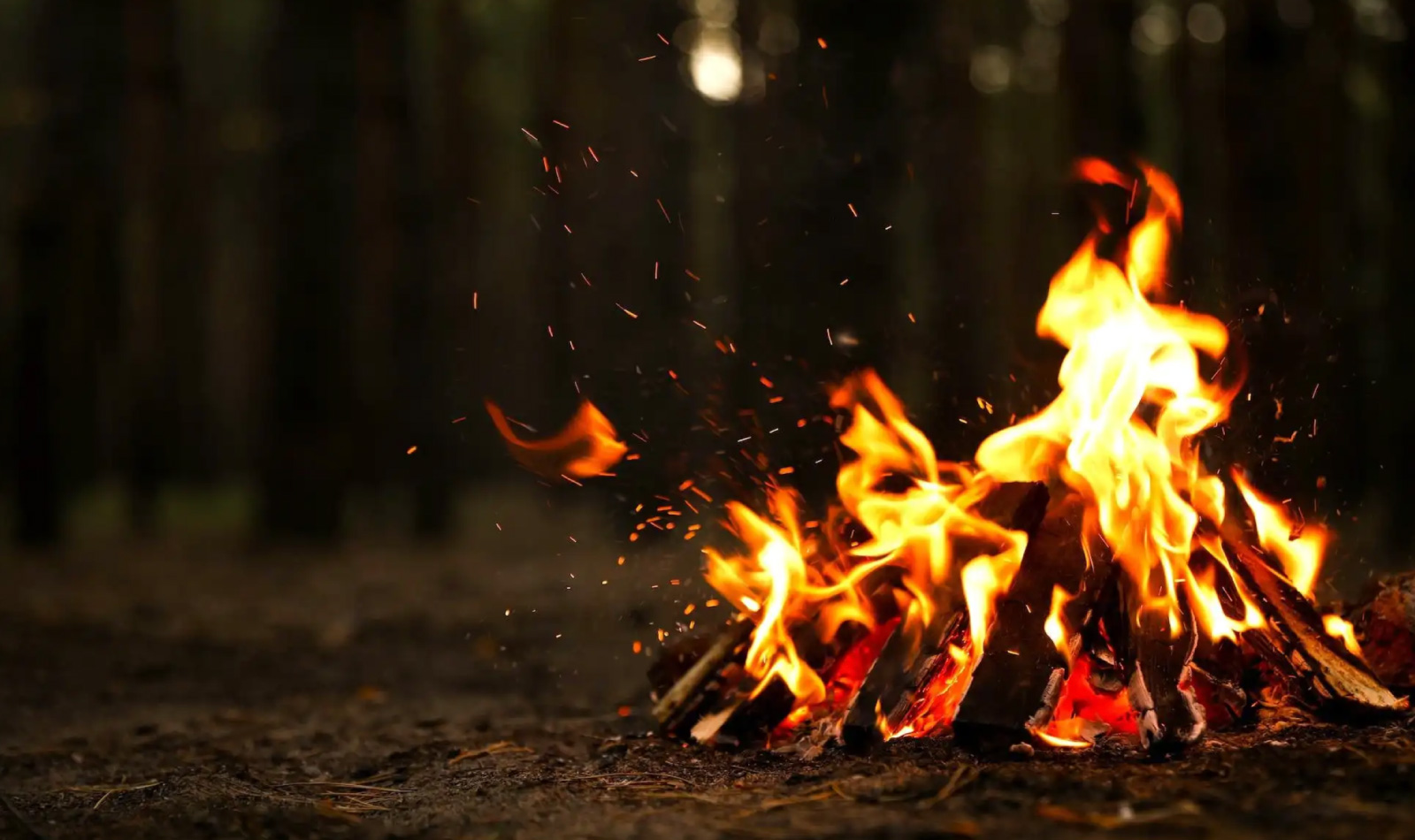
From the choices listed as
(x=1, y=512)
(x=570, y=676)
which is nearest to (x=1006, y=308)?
(x=570, y=676)

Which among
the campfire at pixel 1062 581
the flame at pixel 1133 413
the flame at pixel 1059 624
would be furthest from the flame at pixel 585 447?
the flame at pixel 1059 624

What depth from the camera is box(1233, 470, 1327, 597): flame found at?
4.66 meters

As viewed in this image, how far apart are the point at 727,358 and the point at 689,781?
43.3 feet

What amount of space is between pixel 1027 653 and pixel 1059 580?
0.98 ft

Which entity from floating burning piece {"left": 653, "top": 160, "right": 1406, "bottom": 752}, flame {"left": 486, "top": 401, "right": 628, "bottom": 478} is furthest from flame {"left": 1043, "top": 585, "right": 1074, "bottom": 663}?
flame {"left": 486, "top": 401, "right": 628, "bottom": 478}

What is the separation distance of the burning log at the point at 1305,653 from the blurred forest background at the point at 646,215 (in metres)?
3.31

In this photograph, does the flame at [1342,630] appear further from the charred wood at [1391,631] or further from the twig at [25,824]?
the twig at [25,824]

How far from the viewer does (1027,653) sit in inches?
159

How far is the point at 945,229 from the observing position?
1454 cm

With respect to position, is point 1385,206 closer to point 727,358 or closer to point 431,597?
point 727,358

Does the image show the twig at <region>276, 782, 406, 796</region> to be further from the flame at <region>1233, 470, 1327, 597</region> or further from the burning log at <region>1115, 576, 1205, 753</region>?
the flame at <region>1233, 470, 1327, 597</region>

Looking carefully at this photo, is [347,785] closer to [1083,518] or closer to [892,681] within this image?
[892,681]

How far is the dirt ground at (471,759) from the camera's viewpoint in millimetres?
3309

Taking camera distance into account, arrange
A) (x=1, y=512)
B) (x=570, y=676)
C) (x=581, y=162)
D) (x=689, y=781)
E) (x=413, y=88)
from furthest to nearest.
A: 1. (x=581, y=162)
2. (x=1, y=512)
3. (x=413, y=88)
4. (x=570, y=676)
5. (x=689, y=781)
